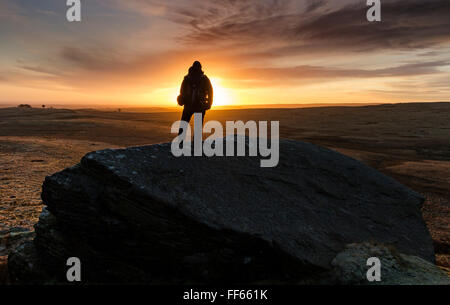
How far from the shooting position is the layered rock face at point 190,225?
425 cm

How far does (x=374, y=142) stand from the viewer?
79.7 ft

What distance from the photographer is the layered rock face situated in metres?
4.25

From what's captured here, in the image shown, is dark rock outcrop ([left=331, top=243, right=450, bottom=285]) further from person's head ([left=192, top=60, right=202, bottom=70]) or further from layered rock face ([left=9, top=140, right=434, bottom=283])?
person's head ([left=192, top=60, right=202, bottom=70])

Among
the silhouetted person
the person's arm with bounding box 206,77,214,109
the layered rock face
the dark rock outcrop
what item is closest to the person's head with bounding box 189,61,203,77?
the silhouetted person

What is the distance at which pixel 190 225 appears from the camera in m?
4.28

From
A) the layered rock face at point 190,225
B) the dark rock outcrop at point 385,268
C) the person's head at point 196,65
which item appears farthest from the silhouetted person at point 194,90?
the dark rock outcrop at point 385,268

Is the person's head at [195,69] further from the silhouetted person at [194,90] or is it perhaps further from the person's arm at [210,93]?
the person's arm at [210,93]

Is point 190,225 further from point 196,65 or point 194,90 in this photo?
point 196,65

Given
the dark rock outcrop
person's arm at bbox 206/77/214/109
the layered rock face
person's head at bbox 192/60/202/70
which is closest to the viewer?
the dark rock outcrop

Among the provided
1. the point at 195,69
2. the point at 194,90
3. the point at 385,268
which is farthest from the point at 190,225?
the point at 195,69

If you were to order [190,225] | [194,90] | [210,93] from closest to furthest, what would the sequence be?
1. [190,225]
2. [194,90]
3. [210,93]
